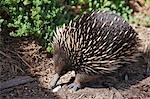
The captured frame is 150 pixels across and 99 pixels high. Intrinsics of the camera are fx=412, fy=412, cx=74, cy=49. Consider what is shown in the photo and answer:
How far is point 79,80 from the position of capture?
4.85m

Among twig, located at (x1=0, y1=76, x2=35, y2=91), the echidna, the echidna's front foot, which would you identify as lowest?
the echidna's front foot

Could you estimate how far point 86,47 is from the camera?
4652 mm

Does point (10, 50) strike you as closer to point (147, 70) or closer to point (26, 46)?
point (26, 46)

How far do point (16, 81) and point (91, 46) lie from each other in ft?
3.28

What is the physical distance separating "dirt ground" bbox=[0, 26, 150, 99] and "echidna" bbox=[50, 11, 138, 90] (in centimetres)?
16

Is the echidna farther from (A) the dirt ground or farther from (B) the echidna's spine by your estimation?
(A) the dirt ground

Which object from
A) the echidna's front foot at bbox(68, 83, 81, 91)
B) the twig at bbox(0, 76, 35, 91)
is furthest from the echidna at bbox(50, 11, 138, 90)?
the twig at bbox(0, 76, 35, 91)

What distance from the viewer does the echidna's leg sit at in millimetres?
4836

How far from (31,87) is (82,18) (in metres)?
1.02

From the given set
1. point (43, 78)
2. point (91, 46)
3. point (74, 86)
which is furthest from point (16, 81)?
point (91, 46)

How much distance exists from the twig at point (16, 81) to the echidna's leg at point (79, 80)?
512 mm

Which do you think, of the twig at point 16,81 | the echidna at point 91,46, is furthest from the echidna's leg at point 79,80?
the twig at point 16,81

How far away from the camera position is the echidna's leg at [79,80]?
4836 millimetres

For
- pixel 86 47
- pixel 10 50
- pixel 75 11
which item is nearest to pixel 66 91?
pixel 86 47
